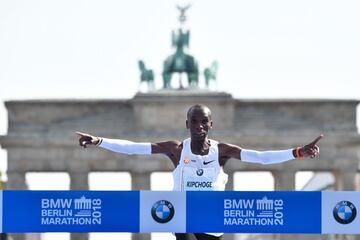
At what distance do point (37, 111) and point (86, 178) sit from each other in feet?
15.0

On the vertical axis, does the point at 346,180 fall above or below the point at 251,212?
above

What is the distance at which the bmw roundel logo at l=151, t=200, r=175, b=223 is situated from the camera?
35.4 feet

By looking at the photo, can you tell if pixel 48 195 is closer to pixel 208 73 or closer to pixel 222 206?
pixel 222 206

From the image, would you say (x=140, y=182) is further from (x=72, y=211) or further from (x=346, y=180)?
(x=72, y=211)

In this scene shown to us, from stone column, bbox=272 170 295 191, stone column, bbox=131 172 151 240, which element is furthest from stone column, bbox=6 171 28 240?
stone column, bbox=272 170 295 191

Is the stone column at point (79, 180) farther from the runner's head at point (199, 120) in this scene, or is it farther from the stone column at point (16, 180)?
the runner's head at point (199, 120)

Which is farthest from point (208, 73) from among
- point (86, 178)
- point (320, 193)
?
point (320, 193)

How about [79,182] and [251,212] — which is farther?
[79,182]

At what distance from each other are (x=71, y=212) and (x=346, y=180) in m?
58.8

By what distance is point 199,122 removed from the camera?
34.7 ft

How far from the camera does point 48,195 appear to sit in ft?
35.2

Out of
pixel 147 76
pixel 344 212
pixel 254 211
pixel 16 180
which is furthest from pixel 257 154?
pixel 147 76

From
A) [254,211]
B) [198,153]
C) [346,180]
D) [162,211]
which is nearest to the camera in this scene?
[198,153]

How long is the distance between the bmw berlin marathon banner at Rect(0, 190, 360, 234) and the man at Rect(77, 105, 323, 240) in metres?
0.10
